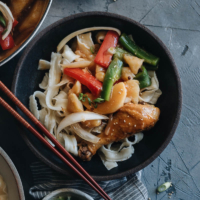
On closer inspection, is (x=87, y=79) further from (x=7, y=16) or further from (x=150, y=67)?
(x=7, y=16)

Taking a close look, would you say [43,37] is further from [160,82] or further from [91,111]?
[160,82]

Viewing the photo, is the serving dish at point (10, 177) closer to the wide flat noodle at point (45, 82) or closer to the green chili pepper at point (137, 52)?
the wide flat noodle at point (45, 82)

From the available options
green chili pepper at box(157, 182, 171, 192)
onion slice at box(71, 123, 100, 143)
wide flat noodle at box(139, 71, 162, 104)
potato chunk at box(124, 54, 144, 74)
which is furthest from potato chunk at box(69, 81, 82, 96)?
green chili pepper at box(157, 182, 171, 192)

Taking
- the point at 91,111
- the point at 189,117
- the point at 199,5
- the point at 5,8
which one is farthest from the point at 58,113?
the point at 199,5

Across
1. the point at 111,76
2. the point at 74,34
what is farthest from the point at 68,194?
the point at 74,34

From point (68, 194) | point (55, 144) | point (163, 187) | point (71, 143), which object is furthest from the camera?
point (163, 187)

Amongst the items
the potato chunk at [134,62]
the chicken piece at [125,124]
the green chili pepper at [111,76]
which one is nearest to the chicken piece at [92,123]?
the chicken piece at [125,124]
